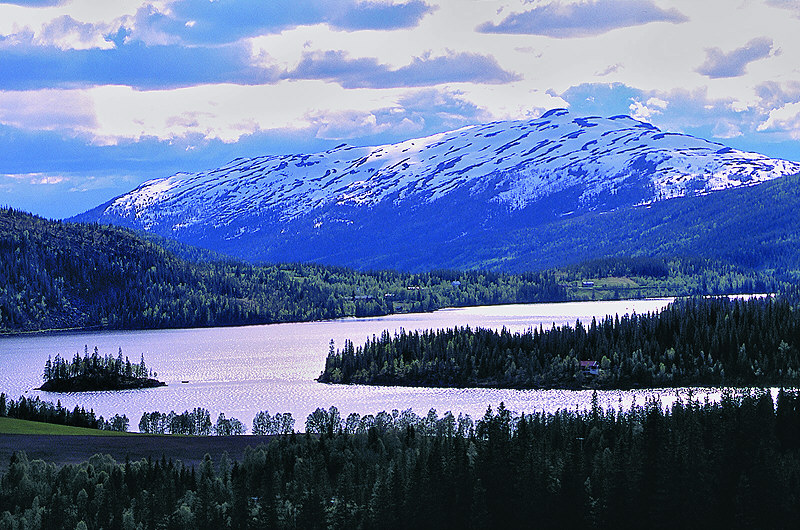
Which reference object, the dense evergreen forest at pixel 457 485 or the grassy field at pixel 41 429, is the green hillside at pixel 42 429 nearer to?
the grassy field at pixel 41 429

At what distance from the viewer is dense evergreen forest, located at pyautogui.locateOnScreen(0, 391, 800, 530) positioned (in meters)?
104

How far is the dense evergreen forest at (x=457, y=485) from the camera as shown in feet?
340

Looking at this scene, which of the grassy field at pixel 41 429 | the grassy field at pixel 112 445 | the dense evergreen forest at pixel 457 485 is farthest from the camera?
the grassy field at pixel 41 429

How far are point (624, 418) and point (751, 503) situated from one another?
3074 centimetres

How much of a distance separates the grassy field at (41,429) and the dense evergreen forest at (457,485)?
2269 cm

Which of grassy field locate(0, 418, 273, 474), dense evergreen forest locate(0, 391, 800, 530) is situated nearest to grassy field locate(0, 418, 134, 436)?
grassy field locate(0, 418, 273, 474)

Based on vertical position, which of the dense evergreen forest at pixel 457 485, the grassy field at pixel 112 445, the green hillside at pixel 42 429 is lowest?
the dense evergreen forest at pixel 457 485

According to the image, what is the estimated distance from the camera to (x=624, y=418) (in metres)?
135

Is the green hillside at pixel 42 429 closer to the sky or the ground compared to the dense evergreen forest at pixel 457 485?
closer to the sky

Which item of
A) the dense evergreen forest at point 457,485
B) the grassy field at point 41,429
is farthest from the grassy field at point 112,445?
the dense evergreen forest at point 457,485

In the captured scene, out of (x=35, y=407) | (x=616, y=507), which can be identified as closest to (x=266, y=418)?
(x=35, y=407)

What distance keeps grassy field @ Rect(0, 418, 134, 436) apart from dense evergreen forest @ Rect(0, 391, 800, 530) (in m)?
22.7

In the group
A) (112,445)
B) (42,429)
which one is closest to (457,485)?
(112,445)

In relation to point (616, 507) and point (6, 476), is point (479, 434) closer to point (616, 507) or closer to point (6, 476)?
point (616, 507)
